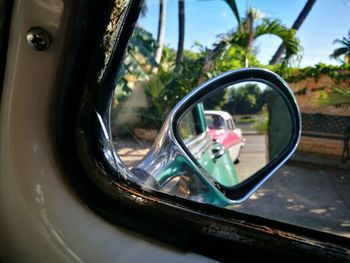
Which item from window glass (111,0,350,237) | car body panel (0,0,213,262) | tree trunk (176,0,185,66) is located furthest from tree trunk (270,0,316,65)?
car body panel (0,0,213,262)

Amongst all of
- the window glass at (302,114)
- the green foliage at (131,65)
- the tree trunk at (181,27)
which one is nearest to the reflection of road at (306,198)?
the window glass at (302,114)

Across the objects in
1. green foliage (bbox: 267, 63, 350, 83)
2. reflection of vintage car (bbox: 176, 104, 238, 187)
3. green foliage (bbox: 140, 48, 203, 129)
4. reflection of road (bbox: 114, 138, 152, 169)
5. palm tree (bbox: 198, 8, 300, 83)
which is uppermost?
palm tree (bbox: 198, 8, 300, 83)

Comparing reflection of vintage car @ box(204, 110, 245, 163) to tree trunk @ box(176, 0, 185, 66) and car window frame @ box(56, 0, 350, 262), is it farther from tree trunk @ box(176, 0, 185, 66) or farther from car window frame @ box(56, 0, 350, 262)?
car window frame @ box(56, 0, 350, 262)

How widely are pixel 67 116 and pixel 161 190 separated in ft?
1.01

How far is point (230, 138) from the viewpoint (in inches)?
62.5

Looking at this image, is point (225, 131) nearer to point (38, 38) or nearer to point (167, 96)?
point (167, 96)

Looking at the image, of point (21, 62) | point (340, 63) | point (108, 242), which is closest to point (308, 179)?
point (340, 63)

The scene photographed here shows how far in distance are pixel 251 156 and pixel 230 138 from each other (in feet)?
0.57

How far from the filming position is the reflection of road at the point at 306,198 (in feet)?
2.66

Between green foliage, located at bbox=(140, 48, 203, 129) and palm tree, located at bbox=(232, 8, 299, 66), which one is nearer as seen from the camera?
palm tree, located at bbox=(232, 8, 299, 66)

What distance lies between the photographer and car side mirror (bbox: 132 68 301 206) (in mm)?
996

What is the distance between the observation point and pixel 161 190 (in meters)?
0.90

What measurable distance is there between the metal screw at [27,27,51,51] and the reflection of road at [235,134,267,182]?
0.76 m

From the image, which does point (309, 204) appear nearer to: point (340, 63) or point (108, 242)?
point (340, 63)
